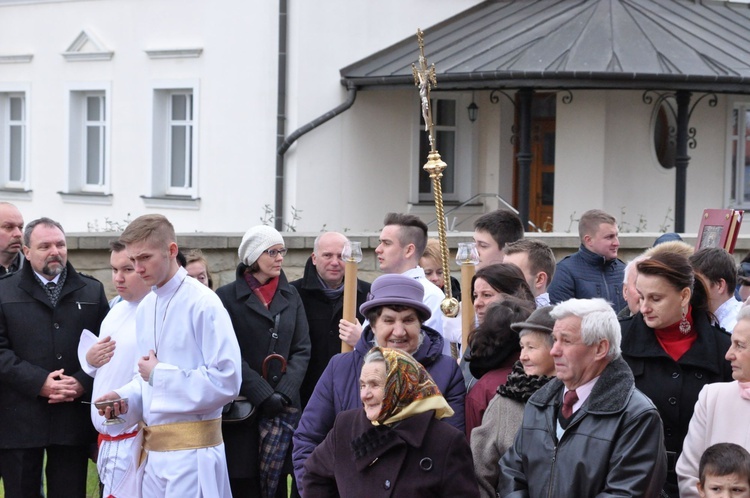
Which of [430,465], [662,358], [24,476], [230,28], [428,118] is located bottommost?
[24,476]

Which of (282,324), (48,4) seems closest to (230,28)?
(48,4)

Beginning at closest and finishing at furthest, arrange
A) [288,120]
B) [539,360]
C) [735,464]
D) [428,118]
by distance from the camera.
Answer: [735,464] → [539,360] → [428,118] → [288,120]

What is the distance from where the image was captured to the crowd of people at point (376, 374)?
470cm

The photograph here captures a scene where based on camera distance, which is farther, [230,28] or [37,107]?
[37,107]

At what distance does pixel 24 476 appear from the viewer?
690cm

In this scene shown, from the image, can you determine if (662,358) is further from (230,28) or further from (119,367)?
(230,28)

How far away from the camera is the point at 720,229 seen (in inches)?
302

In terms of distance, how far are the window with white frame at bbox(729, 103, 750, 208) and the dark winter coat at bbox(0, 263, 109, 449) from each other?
1467 centimetres

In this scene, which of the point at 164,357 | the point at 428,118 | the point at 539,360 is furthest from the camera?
the point at 428,118

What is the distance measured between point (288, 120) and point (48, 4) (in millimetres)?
6000

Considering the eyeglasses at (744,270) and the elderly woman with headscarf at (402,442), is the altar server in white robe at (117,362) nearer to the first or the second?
the elderly woman with headscarf at (402,442)

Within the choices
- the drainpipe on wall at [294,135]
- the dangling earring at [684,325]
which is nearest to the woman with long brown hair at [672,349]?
the dangling earring at [684,325]

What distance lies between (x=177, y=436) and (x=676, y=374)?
2.33 metres

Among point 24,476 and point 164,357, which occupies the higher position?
point 164,357
